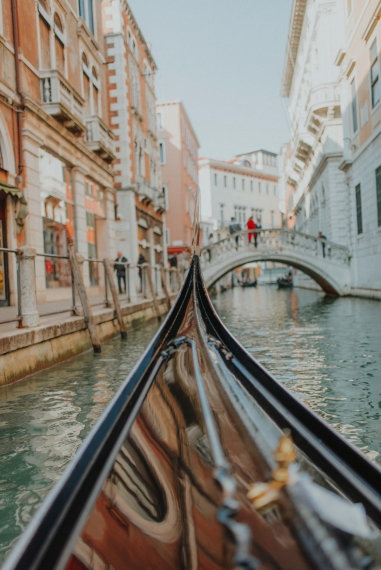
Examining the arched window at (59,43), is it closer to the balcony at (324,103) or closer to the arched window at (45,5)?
the arched window at (45,5)

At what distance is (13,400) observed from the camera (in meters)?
3.60

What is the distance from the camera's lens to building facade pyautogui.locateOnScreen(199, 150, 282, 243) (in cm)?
3775

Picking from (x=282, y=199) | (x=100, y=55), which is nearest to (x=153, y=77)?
(x=100, y=55)

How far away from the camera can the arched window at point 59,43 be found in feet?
31.4

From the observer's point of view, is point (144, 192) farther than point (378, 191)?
Yes

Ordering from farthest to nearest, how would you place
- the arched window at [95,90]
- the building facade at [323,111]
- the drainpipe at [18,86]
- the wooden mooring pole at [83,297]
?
the building facade at [323,111], the arched window at [95,90], the drainpipe at [18,86], the wooden mooring pole at [83,297]

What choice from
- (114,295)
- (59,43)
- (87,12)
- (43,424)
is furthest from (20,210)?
(87,12)

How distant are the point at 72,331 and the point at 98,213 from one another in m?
7.03

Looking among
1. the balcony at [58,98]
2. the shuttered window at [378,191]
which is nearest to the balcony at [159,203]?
the balcony at [58,98]

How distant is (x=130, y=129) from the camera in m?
15.3

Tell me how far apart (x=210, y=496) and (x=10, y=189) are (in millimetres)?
6497

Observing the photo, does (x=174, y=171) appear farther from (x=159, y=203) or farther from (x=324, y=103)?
(x=324, y=103)

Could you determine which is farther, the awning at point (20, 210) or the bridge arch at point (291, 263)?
the bridge arch at point (291, 263)

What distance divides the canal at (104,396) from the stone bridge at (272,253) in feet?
25.9
